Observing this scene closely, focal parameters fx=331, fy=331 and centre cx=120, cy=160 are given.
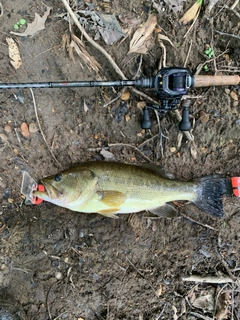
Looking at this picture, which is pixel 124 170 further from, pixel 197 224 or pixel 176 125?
pixel 197 224

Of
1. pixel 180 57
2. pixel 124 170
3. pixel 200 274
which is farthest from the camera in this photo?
pixel 200 274

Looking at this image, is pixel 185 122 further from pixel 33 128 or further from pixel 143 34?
pixel 33 128

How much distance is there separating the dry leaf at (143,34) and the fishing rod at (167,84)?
59 cm

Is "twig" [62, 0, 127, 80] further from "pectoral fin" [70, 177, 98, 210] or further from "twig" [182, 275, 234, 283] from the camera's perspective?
"twig" [182, 275, 234, 283]

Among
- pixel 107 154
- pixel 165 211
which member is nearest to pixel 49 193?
pixel 107 154

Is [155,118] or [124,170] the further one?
[155,118]

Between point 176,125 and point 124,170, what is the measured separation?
921mm

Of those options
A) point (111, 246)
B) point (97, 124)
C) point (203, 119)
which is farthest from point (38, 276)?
point (203, 119)

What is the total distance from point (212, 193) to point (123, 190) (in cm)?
108

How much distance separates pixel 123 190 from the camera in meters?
3.61

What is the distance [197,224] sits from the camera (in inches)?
162

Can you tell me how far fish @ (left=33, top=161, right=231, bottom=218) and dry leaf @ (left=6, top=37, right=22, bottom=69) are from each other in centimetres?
141

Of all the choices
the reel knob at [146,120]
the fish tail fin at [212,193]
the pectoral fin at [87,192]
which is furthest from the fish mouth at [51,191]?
the fish tail fin at [212,193]

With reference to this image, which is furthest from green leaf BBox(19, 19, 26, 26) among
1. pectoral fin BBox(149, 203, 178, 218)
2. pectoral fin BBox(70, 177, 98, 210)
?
pectoral fin BBox(149, 203, 178, 218)
